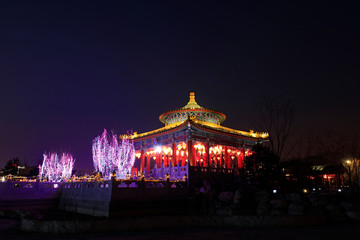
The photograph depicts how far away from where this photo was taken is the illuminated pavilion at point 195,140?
31.8 metres

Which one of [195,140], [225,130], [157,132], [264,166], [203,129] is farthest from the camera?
[157,132]

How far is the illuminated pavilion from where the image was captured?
31828 mm

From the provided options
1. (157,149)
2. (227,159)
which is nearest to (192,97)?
(157,149)

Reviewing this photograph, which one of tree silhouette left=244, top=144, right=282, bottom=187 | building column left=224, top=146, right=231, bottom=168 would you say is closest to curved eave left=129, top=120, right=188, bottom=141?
building column left=224, top=146, right=231, bottom=168

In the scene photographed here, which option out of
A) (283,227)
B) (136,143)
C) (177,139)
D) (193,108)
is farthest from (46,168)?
(283,227)

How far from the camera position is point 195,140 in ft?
104

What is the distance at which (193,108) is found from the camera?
119ft

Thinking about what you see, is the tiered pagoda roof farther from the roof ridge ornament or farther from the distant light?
the distant light

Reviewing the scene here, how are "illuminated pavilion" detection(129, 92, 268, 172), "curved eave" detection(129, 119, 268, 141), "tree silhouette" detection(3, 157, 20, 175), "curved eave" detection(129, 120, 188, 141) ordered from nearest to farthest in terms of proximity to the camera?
1. "curved eave" detection(129, 119, 268, 141)
2. "illuminated pavilion" detection(129, 92, 268, 172)
3. "curved eave" detection(129, 120, 188, 141)
4. "tree silhouette" detection(3, 157, 20, 175)

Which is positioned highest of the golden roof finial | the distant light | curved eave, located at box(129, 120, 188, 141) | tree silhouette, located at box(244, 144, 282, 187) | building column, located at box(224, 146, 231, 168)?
the golden roof finial

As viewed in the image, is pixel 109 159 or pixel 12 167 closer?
pixel 109 159

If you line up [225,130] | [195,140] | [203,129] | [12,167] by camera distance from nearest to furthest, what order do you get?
[203,129] < [195,140] < [225,130] < [12,167]

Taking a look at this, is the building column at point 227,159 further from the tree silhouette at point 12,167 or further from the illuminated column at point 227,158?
the tree silhouette at point 12,167

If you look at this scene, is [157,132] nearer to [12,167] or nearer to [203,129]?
[203,129]
